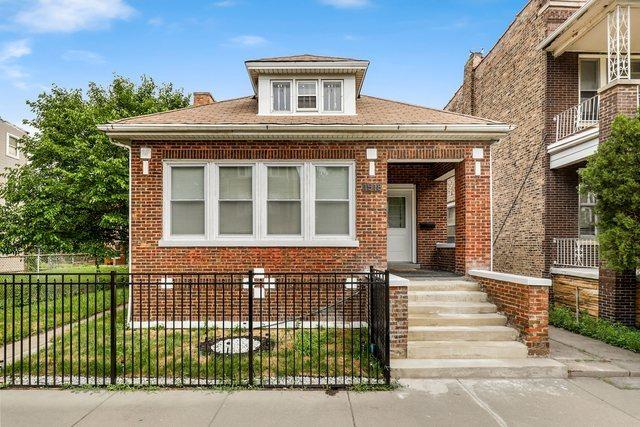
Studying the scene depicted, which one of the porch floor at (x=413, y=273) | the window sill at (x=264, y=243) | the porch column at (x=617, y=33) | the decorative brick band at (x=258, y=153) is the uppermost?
the porch column at (x=617, y=33)

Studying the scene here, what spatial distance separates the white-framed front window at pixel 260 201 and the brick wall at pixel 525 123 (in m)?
7.18

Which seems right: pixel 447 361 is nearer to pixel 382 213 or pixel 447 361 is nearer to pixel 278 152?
pixel 382 213

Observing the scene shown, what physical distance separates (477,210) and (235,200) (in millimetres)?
5219

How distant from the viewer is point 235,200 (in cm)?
865

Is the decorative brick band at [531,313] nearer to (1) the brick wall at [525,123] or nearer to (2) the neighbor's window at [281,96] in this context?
(1) the brick wall at [525,123]

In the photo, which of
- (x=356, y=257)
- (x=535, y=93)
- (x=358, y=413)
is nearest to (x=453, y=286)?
(x=356, y=257)

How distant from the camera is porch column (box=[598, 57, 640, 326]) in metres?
8.34

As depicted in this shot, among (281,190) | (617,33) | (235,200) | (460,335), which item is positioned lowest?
(460,335)

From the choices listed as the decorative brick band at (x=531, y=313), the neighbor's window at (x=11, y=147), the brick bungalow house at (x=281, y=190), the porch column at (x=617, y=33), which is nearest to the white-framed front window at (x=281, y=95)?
the brick bungalow house at (x=281, y=190)

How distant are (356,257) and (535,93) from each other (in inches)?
349

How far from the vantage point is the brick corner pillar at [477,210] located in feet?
28.1

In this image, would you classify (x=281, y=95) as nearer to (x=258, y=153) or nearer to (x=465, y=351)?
(x=258, y=153)

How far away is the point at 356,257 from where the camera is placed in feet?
27.9

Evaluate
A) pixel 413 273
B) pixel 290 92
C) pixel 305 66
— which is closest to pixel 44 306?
pixel 290 92
